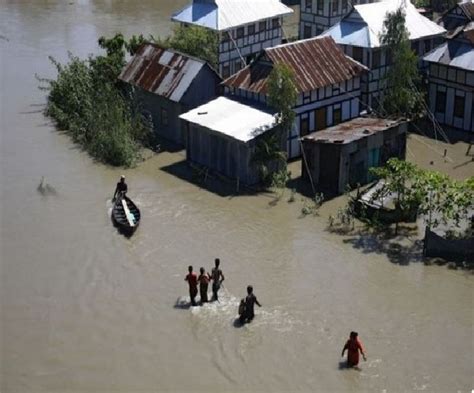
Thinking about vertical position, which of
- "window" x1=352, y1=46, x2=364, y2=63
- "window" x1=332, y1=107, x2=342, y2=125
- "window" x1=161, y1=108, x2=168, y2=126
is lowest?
"window" x1=161, y1=108, x2=168, y2=126

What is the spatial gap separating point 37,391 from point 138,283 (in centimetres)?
571

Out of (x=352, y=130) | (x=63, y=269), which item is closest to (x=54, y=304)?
(x=63, y=269)

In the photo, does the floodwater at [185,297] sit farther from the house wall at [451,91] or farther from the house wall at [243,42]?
the house wall at [451,91]

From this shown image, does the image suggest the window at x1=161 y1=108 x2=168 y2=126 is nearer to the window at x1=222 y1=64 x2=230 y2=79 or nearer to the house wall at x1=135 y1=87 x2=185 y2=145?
the house wall at x1=135 y1=87 x2=185 y2=145

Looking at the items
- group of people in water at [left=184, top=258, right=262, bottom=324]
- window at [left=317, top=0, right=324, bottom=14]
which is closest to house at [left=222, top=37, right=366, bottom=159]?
group of people in water at [left=184, top=258, right=262, bottom=324]

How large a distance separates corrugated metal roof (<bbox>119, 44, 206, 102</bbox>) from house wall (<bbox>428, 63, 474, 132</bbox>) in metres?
Result: 11.3

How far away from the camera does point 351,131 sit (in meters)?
32.6

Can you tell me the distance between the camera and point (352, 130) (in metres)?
32.8

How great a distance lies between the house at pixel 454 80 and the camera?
121 feet

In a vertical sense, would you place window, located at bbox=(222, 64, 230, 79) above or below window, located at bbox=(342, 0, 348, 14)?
below

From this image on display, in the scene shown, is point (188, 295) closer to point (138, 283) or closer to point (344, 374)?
point (138, 283)

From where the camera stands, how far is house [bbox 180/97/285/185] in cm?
3183

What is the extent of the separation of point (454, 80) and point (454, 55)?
1.16m

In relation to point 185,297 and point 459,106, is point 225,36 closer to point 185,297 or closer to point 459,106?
point 459,106
